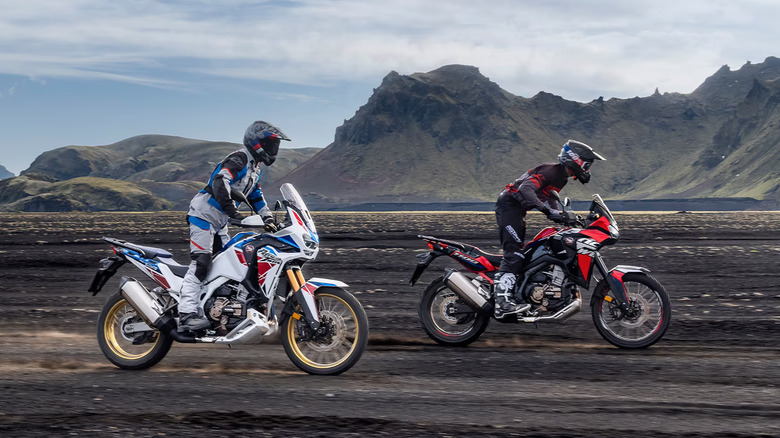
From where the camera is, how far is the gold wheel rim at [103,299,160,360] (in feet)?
26.3

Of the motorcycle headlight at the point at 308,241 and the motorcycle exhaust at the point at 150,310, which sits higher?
the motorcycle headlight at the point at 308,241

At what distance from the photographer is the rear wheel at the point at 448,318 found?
945 centimetres

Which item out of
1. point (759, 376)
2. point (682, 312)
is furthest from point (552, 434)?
point (682, 312)

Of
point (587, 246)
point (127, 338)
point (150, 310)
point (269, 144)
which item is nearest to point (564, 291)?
point (587, 246)

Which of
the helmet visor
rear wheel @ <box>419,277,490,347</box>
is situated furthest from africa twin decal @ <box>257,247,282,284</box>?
rear wheel @ <box>419,277,490,347</box>

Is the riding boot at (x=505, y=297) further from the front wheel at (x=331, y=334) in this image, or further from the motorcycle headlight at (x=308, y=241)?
the motorcycle headlight at (x=308, y=241)

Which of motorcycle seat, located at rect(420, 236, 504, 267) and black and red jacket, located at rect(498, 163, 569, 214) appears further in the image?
motorcycle seat, located at rect(420, 236, 504, 267)

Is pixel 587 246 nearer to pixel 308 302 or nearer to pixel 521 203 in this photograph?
pixel 521 203

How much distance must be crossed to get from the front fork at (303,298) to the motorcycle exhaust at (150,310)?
1168 millimetres

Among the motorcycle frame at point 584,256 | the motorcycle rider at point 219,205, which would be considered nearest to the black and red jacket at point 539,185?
the motorcycle frame at point 584,256

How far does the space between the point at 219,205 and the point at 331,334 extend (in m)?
1.84

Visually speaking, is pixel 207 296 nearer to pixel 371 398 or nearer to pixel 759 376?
pixel 371 398

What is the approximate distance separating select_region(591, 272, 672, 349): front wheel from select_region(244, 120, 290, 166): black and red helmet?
422 cm

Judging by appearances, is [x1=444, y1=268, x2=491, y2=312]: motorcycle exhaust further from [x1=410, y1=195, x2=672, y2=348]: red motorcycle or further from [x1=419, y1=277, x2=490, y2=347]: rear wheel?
[x1=419, y1=277, x2=490, y2=347]: rear wheel
